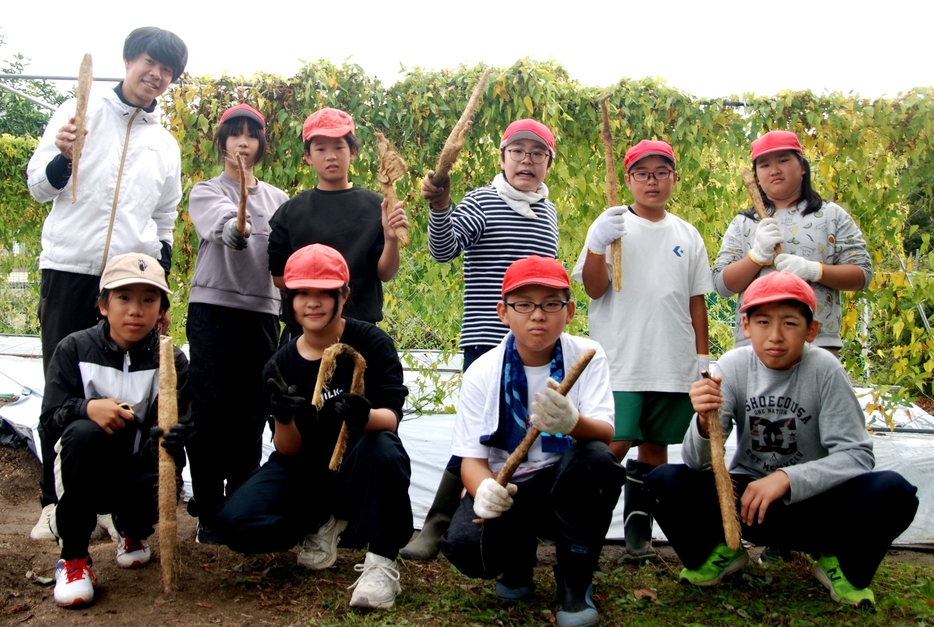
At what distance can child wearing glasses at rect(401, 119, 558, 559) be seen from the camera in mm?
3109

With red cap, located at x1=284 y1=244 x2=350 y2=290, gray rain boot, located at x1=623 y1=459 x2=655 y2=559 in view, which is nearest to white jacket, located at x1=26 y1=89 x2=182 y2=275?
red cap, located at x1=284 y1=244 x2=350 y2=290

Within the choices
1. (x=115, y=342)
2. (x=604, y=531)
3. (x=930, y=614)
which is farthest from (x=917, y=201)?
(x=115, y=342)

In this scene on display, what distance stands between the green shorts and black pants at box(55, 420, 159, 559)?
177 cm

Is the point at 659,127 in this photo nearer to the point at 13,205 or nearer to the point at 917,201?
the point at 917,201

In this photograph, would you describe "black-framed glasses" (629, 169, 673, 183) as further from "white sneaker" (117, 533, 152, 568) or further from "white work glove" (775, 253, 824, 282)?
"white sneaker" (117, 533, 152, 568)

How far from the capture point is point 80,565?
2.56 m

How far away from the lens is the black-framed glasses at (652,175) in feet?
10.5

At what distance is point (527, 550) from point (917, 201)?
9.80 feet

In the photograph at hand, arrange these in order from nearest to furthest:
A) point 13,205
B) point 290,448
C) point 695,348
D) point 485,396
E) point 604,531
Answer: point 604,531 → point 485,396 → point 290,448 → point 695,348 → point 13,205

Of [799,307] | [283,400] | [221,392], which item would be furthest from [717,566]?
[221,392]

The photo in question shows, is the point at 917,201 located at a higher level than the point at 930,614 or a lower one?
higher

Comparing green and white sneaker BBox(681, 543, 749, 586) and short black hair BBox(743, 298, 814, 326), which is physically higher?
short black hair BBox(743, 298, 814, 326)

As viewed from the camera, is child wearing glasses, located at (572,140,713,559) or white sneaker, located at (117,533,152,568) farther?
child wearing glasses, located at (572,140,713,559)

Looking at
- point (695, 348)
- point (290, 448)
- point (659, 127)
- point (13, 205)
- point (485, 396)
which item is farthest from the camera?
point (13, 205)
